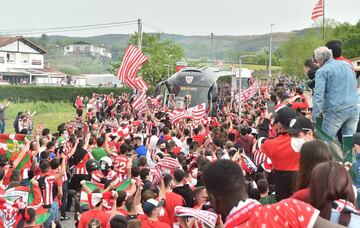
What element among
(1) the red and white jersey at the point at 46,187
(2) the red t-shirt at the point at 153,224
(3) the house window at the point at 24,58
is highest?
(3) the house window at the point at 24,58

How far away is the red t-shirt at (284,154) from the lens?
5.91 metres

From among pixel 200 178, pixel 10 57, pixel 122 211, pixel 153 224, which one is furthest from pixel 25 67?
pixel 153 224

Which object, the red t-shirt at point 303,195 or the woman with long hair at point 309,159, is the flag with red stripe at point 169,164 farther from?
the red t-shirt at point 303,195

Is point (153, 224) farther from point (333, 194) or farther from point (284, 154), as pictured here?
point (333, 194)

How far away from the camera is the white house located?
298ft

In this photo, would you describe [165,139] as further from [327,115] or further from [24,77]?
[24,77]

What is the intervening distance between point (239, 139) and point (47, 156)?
13.0ft

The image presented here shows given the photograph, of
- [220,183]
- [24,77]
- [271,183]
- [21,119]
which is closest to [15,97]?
[21,119]

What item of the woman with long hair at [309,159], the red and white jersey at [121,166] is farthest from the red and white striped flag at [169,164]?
the woman with long hair at [309,159]

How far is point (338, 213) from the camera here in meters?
3.68

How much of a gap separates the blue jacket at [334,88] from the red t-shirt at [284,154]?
1561 mm

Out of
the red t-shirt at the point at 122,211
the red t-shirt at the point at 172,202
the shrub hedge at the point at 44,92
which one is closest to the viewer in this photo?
the red t-shirt at the point at 172,202

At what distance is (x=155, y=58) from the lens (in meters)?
59.9

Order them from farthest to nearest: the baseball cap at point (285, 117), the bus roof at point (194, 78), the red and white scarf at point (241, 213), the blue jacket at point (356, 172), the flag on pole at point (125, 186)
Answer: the bus roof at point (194, 78) → the flag on pole at point (125, 186) → the blue jacket at point (356, 172) → the baseball cap at point (285, 117) → the red and white scarf at point (241, 213)
